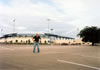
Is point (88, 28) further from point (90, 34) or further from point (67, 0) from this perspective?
point (67, 0)

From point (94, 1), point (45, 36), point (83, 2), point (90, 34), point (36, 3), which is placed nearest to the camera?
point (94, 1)

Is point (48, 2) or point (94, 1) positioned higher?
point (48, 2)

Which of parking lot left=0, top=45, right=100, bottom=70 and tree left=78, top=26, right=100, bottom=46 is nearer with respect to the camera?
parking lot left=0, top=45, right=100, bottom=70

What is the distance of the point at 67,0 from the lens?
30.1ft

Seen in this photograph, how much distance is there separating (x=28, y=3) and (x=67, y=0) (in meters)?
2.84

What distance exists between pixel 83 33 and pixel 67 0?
40.5 meters

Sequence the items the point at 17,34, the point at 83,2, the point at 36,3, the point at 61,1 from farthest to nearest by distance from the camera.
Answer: the point at 17,34, the point at 36,3, the point at 61,1, the point at 83,2

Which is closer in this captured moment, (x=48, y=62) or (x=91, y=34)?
(x=48, y=62)

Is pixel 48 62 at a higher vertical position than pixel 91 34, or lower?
lower

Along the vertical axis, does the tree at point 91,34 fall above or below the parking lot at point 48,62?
above

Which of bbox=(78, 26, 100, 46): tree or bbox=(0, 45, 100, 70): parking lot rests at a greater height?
bbox=(78, 26, 100, 46): tree

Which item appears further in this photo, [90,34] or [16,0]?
[90,34]

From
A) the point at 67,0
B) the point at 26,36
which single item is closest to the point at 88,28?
the point at 67,0

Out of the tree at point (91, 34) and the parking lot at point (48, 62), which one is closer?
the parking lot at point (48, 62)
